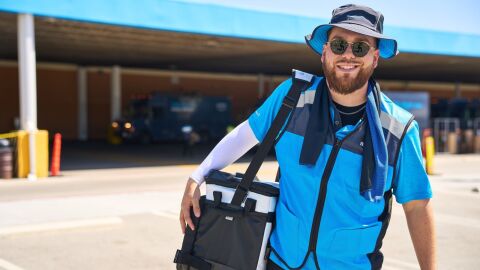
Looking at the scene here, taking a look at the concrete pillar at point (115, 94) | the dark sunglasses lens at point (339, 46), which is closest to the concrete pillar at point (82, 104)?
the concrete pillar at point (115, 94)

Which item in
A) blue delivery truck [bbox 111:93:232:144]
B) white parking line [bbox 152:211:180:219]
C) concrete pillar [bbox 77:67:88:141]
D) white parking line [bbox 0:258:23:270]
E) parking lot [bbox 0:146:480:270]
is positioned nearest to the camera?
white parking line [bbox 0:258:23:270]

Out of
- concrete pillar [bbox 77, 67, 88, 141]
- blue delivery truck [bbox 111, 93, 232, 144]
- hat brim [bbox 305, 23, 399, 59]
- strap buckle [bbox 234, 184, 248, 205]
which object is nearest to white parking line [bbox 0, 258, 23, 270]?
strap buckle [bbox 234, 184, 248, 205]

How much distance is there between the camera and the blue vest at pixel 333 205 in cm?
229

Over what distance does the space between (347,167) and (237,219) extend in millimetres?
535

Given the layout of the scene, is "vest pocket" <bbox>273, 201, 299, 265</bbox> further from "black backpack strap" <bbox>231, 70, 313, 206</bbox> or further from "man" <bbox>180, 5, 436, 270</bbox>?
"black backpack strap" <bbox>231, 70, 313, 206</bbox>

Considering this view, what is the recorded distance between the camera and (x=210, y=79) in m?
36.3

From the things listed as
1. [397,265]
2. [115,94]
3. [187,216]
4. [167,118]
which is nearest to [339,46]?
[187,216]

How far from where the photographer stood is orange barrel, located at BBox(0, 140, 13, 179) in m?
→ 13.4

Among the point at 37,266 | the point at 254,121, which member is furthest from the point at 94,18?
the point at 254,121

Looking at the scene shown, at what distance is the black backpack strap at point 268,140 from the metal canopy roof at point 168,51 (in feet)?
45.1

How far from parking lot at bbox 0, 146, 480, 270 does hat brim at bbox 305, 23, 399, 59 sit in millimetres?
4166

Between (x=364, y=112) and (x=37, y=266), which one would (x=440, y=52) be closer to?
(x=37, y=266)

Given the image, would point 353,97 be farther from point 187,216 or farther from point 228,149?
point 187,216

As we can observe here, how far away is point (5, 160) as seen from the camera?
1339 cm
